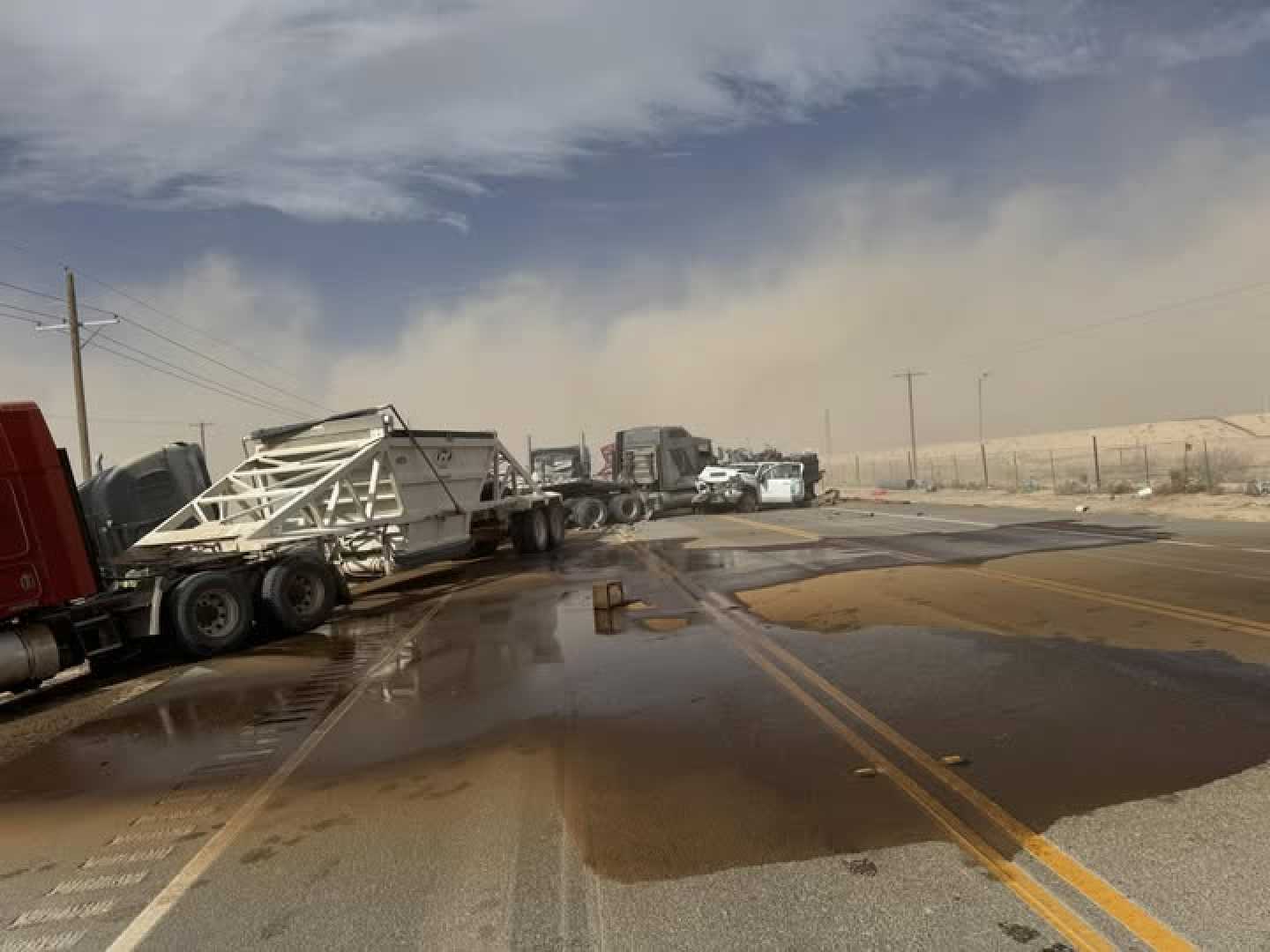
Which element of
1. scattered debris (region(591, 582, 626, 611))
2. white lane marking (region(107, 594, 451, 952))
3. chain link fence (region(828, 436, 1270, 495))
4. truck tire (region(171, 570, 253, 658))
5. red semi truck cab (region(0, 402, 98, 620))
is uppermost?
red semi truck cab (region(0, 402, 98, 620))

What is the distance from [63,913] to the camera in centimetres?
426

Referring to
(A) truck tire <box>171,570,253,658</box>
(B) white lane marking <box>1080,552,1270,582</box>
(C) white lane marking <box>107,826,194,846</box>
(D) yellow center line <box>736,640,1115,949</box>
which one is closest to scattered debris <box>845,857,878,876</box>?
(D) yellow center line <box>736,640,1115,949</box>

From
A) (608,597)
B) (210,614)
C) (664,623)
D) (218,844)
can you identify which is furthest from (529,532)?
(218,844)

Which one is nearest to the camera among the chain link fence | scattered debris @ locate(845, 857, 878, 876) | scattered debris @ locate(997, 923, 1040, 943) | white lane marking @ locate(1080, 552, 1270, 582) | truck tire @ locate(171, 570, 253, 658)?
scattered debris @ locate(997, 923, 1040, 943)

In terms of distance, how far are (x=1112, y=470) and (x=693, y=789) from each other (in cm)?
5956

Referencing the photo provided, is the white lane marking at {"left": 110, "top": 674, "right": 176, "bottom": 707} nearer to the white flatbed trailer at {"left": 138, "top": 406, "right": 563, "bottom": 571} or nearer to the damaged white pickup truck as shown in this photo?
the white flatbed trailer at {"left": 138, "top": 406, "right": 563, "bottom": 571}

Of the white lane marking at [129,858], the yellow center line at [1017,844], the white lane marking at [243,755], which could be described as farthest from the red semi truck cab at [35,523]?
the yellow center line at [1017,844]

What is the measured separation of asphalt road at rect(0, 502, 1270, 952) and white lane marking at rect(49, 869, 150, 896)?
0.06 feet

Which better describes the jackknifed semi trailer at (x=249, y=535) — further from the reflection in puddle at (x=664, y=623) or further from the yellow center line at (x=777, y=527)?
the yellow center line at (x=777, y=527)

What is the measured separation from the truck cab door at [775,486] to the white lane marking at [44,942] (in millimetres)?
32578

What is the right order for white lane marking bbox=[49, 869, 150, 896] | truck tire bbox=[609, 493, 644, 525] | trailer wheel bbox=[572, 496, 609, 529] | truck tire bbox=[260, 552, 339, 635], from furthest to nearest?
1. truck tire bbox=[609, 493, 644, 525]
2. trailer wheel bbox=[572, 496, 609, 529]
3. truck tire bbox=[260, 552, 339, 635]
4. white lane marking bbox=[49, 869, 150, 896]

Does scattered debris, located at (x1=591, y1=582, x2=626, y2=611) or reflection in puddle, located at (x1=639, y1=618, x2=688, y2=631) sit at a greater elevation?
scattered debris, located at (x1=591, y1=582, x2=626, y2=611)

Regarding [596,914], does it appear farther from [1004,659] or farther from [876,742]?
[1004,659]

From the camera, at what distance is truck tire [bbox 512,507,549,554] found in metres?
22.1
